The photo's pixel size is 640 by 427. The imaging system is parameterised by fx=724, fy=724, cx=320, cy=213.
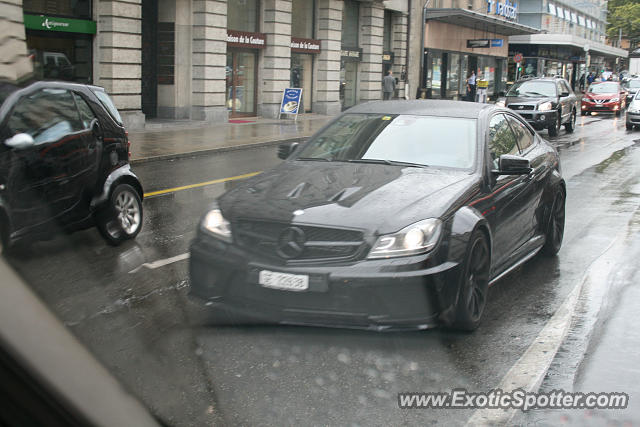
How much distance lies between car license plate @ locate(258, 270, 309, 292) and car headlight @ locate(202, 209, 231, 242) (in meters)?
0.40

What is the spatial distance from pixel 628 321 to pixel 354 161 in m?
2.33

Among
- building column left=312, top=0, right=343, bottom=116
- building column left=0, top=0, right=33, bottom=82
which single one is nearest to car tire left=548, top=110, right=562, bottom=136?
building column left=312, top=0, right=343, bottom=116

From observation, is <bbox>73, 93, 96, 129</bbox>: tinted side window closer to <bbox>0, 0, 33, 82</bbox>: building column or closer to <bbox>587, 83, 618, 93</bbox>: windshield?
<bbox>0, 0, 33, 82</bbox>: building column

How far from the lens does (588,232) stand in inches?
330

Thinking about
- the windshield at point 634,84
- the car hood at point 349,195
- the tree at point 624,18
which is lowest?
the car hood at point 349,195

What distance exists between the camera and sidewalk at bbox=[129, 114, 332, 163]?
16250 mm

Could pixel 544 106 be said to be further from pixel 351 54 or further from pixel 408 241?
pixel 408 241

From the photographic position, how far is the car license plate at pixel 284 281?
4.22 meters

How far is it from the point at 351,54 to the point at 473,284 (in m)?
29.2

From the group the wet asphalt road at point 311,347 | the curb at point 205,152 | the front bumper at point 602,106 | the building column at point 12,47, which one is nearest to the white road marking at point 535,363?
the wet asphalt road at point 311,347

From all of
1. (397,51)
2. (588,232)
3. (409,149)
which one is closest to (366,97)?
(397,51)

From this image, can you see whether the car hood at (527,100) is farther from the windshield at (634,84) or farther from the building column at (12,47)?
the windshield at (634,84)

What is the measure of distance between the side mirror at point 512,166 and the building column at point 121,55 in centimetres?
1580

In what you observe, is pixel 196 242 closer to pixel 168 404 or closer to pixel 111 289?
pixel 111 289
